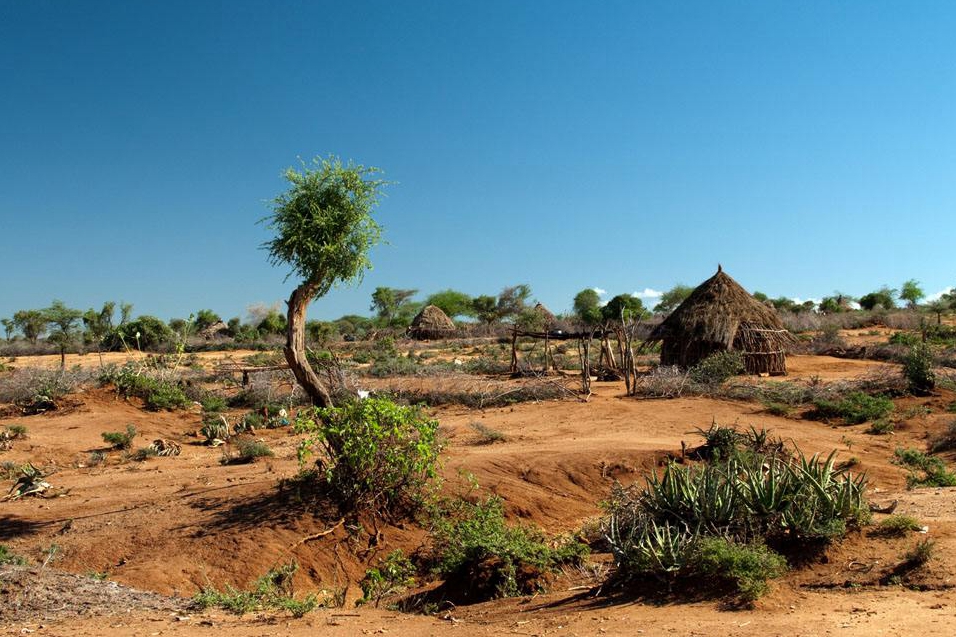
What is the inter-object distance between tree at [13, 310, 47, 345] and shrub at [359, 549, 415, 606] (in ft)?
107

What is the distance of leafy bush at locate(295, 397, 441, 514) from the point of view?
6.45 meters

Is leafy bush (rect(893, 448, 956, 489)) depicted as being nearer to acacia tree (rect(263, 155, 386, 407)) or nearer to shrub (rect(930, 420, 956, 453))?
shrub (rect(930, 420, 956, 453))

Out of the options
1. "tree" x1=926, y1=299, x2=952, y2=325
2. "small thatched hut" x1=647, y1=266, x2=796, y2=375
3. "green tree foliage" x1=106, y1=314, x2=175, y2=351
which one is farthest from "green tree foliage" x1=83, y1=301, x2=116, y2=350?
"tree" x1=926, y1=299, x2=952, y2=325

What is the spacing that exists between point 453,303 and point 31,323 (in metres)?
27.8

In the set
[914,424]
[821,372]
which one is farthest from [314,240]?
[821,372]

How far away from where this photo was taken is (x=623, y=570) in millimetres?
4781

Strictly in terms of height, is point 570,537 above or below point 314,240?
below

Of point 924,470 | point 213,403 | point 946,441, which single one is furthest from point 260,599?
point 213,403

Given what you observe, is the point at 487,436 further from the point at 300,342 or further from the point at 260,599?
the point at 260,599

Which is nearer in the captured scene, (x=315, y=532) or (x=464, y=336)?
(x=315, y=532)

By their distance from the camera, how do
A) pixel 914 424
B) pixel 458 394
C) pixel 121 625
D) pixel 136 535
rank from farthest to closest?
pixel 458 394 → pixel 914 424 → pixel 136 535 → pixel 121 625

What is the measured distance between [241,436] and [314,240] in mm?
6393

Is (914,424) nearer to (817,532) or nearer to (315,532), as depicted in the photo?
(817,532)

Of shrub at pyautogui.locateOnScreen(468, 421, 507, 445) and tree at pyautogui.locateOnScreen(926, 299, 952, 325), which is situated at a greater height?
tree at pyautogui.locateOnScreen(926, 299, 952, 325)
